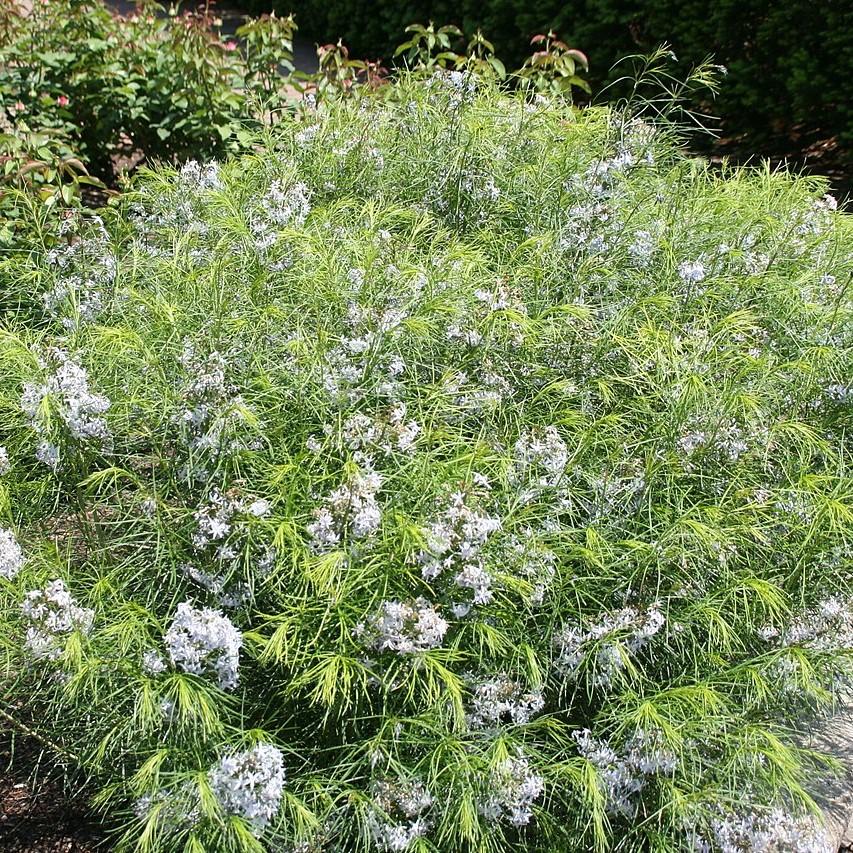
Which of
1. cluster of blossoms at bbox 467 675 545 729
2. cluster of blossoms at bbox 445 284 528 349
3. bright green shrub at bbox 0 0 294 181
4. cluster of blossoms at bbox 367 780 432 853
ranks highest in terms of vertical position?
cluster of blossoms at bbox 445 284 528 349

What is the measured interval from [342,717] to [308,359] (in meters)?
1.06

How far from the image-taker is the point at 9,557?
2.63m

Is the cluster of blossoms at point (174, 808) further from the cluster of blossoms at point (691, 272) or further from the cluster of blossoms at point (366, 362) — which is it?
the cluster of blossoms at point (691, 272)

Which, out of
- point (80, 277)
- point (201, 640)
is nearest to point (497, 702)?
point (201, 640)

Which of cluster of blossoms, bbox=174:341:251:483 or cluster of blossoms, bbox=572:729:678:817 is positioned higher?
cluster of blossoms, bbox=174:341:251:483

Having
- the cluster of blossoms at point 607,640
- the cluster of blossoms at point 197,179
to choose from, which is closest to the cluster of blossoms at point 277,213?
the cluster of blossoms at point 197,179

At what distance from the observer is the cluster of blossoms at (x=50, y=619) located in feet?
8.10

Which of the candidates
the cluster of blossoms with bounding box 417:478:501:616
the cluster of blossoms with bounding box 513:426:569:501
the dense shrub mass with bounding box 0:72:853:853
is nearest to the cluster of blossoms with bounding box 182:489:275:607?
the dense shrub mass with bounding box 0:72:853:853

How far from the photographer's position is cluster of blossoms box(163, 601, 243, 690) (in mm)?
2400

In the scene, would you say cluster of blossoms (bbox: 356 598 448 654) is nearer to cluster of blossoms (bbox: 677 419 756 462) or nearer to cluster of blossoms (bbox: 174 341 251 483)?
cluster of blossoms (bbox: 174 341 251 483)

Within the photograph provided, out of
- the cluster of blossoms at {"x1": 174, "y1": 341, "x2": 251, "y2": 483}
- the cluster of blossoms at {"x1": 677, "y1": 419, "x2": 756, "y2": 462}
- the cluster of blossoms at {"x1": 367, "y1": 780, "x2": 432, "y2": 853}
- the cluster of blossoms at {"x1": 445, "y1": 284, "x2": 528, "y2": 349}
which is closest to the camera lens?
the cluster of blossoms at {"x1": 367, "y1": 780, "x2": 432, "y2": 853}

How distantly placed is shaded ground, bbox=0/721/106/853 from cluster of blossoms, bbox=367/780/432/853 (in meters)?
0.97

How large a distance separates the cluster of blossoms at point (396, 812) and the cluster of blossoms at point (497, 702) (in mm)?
237

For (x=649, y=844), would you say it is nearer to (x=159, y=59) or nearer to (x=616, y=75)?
(x=159, y=59)
